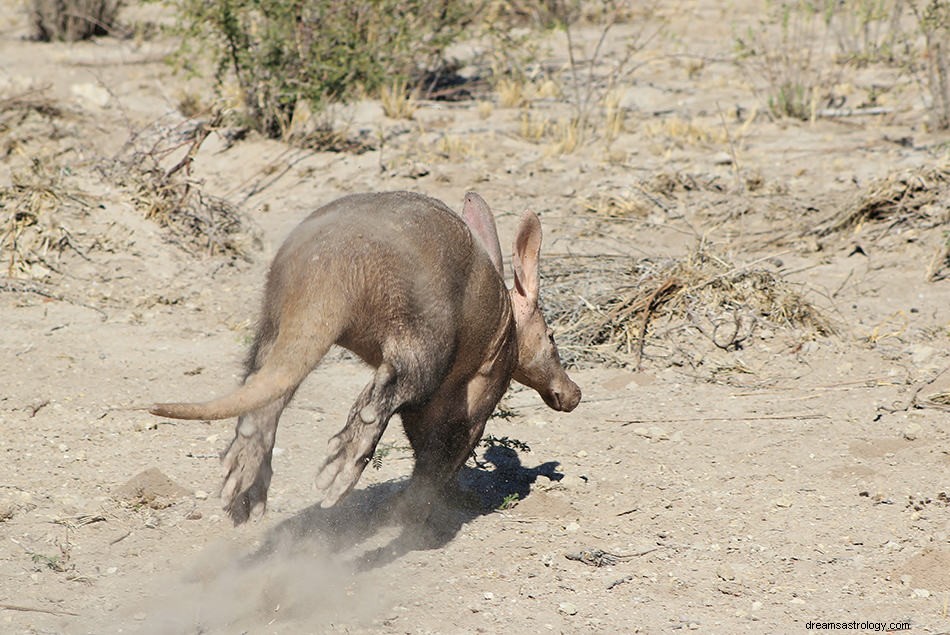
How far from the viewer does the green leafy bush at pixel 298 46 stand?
9711 mm

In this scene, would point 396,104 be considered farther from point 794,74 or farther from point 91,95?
point 794,74

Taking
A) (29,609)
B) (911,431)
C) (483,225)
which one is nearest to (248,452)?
(29,609)

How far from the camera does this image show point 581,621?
3.92 meters

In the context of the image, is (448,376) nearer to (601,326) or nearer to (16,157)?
(601,326)

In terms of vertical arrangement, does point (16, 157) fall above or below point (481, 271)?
below

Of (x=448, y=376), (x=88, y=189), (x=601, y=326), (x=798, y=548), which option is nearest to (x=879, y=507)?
(x=798, y=548)

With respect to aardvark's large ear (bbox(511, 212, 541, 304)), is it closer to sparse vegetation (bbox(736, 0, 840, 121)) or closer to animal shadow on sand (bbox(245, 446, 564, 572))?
animal shadow on sand (bbox(245, 446, 564, 572))

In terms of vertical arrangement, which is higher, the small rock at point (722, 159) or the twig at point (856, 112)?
the twig at point (856, 112)

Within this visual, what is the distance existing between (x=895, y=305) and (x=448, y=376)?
390 centimetres

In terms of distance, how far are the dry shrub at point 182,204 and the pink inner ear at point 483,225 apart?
12.0ft

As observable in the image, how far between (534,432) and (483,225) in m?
1.48

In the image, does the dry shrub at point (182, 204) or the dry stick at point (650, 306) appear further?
the dry shrub at point (182, 204)

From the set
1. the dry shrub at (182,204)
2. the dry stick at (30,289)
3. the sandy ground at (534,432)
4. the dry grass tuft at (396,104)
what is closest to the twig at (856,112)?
the sandy ground at (534,432)

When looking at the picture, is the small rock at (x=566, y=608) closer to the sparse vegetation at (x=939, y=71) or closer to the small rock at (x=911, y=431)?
the small rock at (x=911, y=431)
